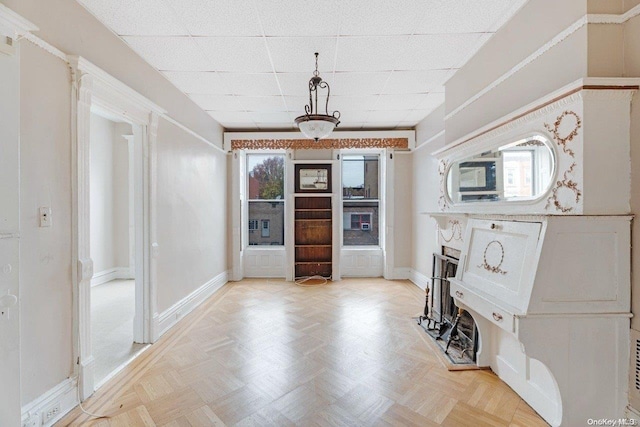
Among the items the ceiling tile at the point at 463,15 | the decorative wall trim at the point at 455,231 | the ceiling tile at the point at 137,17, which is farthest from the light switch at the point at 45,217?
the decorative wall trim at the point at 455,231

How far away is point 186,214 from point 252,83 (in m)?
1.90

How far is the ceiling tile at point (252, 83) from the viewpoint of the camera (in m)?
3.37

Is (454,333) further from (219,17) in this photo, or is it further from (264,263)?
(264,263)

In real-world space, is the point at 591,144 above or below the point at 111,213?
above

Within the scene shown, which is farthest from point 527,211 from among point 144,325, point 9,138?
point 144,325

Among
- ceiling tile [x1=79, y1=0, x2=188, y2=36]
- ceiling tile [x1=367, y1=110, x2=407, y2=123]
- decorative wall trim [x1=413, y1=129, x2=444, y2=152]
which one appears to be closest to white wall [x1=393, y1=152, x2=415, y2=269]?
decorative wall trim [x1=413, y1=129, x2=444, y2=152]

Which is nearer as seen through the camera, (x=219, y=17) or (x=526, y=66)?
(x=526, y=66)

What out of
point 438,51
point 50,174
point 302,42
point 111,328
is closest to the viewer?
point 50,174

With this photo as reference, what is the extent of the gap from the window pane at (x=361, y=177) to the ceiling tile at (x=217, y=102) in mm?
2540

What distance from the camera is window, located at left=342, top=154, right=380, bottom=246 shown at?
6.14 meters

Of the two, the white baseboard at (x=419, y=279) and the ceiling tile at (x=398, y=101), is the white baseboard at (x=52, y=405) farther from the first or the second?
the white baseboard at (x=419, y=279)

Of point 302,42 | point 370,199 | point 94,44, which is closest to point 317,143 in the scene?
point 370,199

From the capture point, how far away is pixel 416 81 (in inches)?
139

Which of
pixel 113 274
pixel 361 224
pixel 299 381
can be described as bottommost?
pixel 299 381
